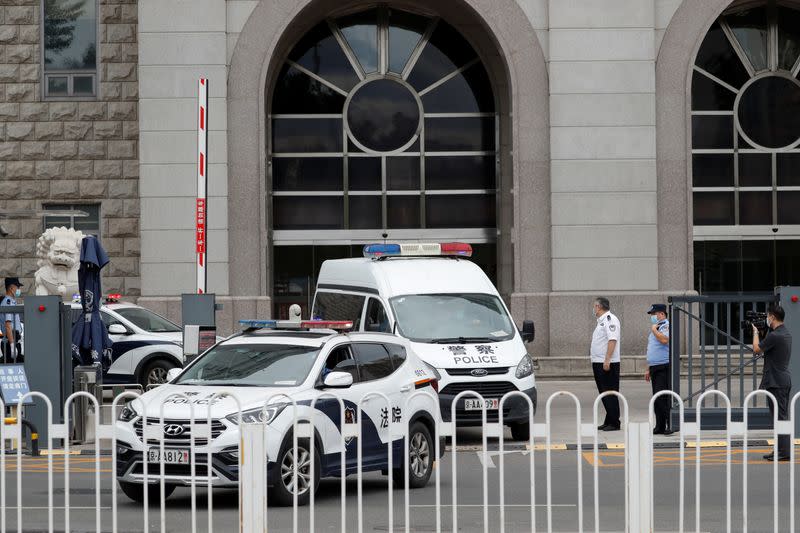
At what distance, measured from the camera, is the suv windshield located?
24922 millimetres

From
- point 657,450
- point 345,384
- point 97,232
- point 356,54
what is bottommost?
point 657,450

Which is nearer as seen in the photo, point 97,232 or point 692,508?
point 692,508

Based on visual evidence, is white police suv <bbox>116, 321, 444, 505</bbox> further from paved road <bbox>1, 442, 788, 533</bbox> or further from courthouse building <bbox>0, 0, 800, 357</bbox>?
courthouse building <bbox>0, 0, 800, 357</bbox>

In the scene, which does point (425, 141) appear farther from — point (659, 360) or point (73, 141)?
point (659, 360)

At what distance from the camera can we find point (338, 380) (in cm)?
1328

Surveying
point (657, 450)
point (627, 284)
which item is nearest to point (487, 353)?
point (657, 450)

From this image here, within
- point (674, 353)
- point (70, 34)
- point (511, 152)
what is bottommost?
point (674, 353)

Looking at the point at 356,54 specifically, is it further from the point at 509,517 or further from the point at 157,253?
the point at 509,517

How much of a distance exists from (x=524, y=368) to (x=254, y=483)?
940cm

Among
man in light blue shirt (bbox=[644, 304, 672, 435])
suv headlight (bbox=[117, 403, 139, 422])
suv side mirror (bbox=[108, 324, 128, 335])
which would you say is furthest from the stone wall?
suv headlight (bbox=[117, 403, 139, 422])

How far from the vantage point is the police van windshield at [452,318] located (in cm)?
1880

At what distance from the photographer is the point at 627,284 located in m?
28.5

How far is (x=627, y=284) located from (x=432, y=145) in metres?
5.21

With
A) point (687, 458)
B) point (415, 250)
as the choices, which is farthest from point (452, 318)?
point (687, 458)
